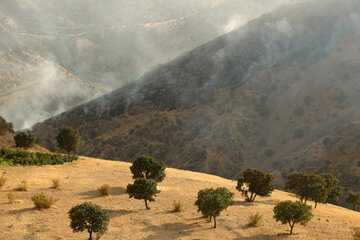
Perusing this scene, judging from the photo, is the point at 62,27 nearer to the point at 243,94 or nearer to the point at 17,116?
the point at 17,116

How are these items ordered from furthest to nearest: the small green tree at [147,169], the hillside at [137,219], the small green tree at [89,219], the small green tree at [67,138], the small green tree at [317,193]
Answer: the small green tree at [67,138] < the small green tree at [147,169] < the small green tree at [317,193] < the hillside at [137,219] < the small green tree at [89,219]

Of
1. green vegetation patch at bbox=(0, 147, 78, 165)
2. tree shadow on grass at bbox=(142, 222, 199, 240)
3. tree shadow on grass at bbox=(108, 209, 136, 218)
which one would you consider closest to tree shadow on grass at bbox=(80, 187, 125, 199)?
tree shadow on grass at bbox=(108, 209, 136, 218)

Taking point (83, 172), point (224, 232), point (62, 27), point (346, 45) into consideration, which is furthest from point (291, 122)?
point (62, 27)

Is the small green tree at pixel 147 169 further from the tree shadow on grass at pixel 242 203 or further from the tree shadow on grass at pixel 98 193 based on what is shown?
the tree shadow on grass at pixel 242 203

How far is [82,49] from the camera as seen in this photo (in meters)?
157

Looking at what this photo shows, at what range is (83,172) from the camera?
32.8 m

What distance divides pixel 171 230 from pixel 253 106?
64.2 m

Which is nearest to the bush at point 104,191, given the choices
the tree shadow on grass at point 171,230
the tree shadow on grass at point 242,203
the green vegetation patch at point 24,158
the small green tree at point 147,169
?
the small green tree at point 147,169

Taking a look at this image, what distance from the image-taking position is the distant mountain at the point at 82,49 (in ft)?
380

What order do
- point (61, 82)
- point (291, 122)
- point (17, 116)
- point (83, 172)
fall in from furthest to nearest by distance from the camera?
point (61, 82), point (17, 116), point (291, 122), point (83, 172)

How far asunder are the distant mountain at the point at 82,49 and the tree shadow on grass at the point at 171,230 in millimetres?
99994

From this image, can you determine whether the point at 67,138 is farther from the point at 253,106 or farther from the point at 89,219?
the point at 253,106

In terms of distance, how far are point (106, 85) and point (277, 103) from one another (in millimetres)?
86115

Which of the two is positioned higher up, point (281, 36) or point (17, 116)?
point (281, 36)
